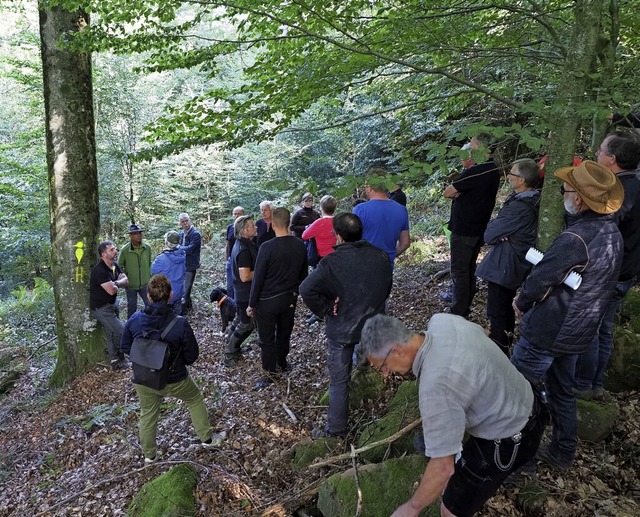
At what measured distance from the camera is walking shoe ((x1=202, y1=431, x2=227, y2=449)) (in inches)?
185

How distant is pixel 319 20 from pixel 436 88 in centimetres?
198

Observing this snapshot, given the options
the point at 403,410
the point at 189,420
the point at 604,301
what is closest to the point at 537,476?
the point at 403,410

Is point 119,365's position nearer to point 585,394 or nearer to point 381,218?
point 381,218

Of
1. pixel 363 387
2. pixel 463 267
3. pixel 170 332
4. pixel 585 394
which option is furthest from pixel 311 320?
pixel 585 394

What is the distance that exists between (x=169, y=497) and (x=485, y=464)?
2.65 m

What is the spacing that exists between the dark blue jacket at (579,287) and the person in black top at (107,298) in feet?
21.7

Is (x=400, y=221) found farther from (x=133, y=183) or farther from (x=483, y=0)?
(x=133, y=183)

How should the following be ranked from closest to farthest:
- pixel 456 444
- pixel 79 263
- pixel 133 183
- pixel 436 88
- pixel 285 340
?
1. pixel 456 444
2. pixel 436 88
3. pixel 285 340
4. pixel 79 263
5. pixel 133 183

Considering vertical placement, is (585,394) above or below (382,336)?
below

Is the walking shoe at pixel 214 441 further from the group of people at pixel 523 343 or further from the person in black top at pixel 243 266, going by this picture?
the group of people at pixel 523 343

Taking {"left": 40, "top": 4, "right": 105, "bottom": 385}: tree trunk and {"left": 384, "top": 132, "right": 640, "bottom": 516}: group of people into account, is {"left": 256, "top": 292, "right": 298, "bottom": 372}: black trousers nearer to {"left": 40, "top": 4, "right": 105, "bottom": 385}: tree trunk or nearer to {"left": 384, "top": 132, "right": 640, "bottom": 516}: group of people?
{"left": 384, "top": 132, "right": 640, "bottom": 516}: group of people

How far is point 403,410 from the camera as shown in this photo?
383 centimetres

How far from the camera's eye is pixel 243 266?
20.7 feet

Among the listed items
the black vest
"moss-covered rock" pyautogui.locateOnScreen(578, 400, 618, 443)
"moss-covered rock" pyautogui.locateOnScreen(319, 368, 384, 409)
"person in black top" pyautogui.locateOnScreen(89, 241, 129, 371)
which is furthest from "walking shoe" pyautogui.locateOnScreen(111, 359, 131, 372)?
"moss-covered rock" pyautogui.locateOnScreen(578, 400, 618, 443)
